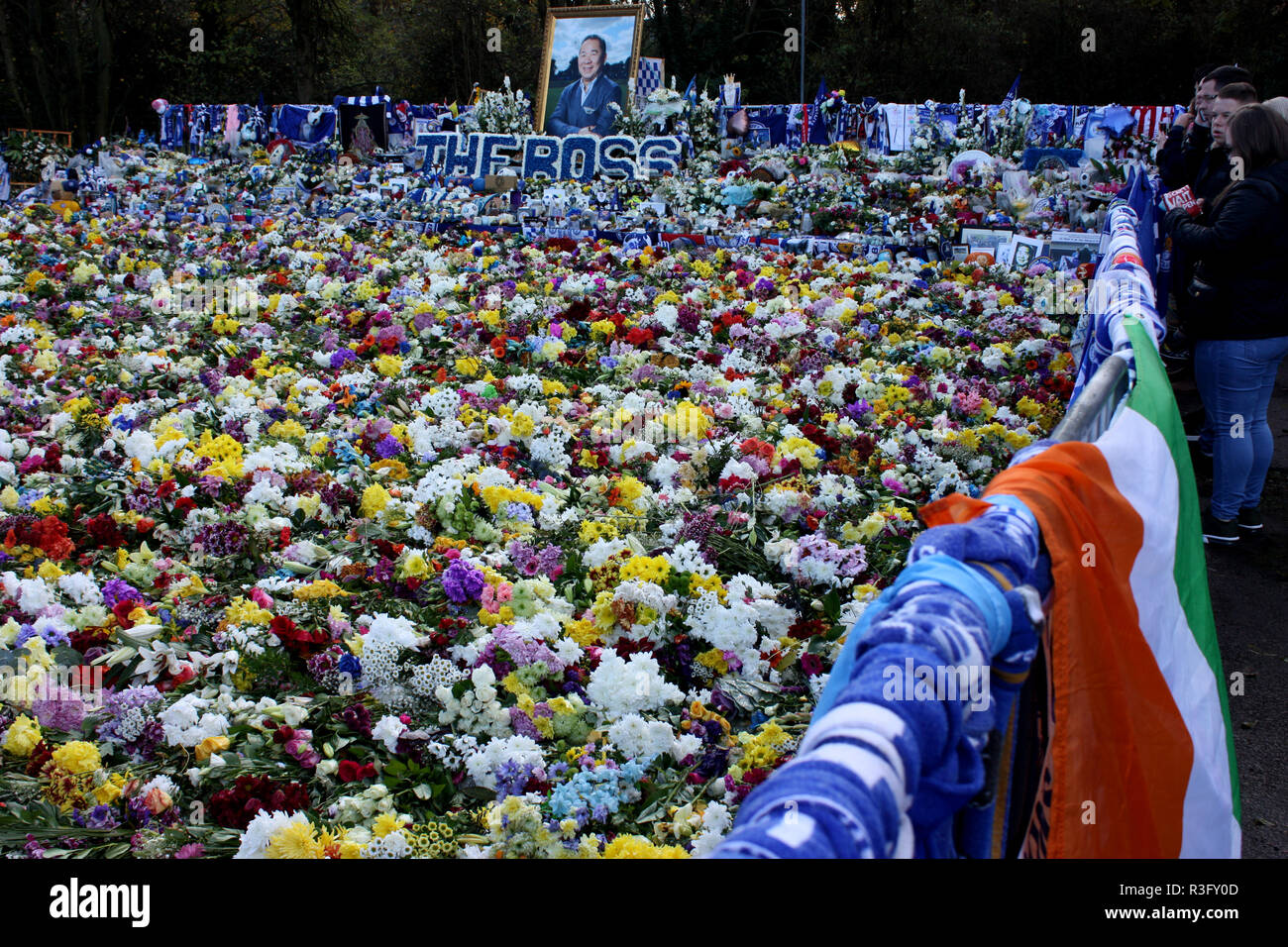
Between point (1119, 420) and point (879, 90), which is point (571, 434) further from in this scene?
point (879, 90)

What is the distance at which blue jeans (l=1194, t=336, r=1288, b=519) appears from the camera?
505 cm

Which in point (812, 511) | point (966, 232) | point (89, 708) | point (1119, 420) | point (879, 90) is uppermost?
point (879, 90)

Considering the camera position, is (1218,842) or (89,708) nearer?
(1218,842)

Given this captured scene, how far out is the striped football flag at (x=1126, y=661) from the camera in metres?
1.56

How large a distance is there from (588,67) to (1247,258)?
458 inches

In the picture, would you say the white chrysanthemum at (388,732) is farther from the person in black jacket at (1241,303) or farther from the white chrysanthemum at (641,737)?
the person in black jacket at (1241,303)

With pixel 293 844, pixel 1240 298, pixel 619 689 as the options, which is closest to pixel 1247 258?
pixel 1240 298

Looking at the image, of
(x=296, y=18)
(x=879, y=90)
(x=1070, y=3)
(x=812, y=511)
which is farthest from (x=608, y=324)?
(x=1070, y=3)

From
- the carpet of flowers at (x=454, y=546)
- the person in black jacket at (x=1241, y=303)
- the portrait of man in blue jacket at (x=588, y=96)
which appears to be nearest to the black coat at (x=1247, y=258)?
the person in black jacket at (x=1241, y=303)

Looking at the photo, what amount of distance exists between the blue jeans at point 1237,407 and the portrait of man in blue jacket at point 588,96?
1089cm

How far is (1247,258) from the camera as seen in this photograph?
492 cm

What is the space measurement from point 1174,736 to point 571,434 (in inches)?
149

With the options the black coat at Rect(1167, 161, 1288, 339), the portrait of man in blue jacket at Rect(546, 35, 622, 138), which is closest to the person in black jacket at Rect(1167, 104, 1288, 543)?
the black coat at Rect(1167, 161, 1288, 339)
